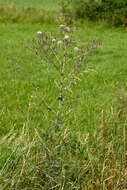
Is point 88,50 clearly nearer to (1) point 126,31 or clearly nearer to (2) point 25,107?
(2) point 25,107

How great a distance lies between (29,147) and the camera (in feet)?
13.6

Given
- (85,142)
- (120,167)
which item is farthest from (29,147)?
(120,167)

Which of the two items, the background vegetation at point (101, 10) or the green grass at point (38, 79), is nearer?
the green grass at point (38, 79)

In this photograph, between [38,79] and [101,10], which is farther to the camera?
[101,10]

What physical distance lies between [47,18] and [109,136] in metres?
11.5

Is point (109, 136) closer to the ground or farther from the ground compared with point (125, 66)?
farther from the ground

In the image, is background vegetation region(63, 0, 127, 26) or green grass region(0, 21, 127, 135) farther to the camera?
background vegetation region(63, 0, 127, 26)

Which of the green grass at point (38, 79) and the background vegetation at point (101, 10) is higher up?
the green grass at point (38, 79)

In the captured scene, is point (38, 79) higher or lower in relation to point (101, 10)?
higher

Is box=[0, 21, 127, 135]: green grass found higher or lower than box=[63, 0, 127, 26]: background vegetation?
higher

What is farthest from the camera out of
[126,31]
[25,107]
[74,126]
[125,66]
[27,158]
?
[126,31]

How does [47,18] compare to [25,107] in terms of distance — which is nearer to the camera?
[25,107]

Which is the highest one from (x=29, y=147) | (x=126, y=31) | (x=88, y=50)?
(x=88, y=50)

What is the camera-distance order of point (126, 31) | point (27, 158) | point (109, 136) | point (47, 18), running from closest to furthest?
1. point (27, 158)
2. point (109, 136)
3. point (126, 31)
4. point (47, 18)
